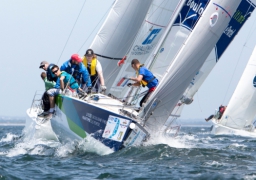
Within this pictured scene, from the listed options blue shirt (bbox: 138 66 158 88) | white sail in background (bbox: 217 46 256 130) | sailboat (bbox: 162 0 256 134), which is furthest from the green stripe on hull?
white sail in background (bbox: 217 46 256 130)

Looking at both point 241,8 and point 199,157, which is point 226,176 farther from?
point 241,8

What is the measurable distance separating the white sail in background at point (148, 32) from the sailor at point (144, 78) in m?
3.67

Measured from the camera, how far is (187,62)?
10.3 metres

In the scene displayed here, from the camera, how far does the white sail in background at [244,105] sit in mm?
25156

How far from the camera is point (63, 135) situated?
434 inches

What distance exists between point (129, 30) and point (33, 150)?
14.6 ft

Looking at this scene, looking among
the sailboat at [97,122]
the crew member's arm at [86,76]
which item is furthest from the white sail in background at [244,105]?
the crew member's arm at [86,76]

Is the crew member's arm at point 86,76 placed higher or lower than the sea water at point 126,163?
higher

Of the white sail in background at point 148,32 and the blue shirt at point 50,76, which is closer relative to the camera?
the blue shirt at point 50,76

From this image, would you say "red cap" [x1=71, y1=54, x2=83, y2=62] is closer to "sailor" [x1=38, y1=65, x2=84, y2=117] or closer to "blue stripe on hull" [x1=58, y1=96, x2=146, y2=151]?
"sailor" [x1=38, y1=65, x2=84, y2=117]

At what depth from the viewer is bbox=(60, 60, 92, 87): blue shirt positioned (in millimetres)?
11531

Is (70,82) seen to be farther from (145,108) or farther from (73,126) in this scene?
(145,108)

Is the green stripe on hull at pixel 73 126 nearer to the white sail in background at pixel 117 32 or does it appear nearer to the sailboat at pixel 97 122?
the sailboat at pixel 97 122

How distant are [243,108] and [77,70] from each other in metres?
14.9
